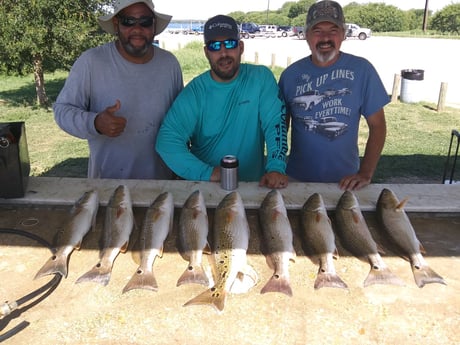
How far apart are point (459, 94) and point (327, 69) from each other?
11.4 m

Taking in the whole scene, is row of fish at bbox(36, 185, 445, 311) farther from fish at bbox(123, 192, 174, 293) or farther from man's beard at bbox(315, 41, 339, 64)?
man's beard at bbox(315, 41, 339, 64)

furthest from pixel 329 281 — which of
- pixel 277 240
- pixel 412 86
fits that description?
pixel 412 86

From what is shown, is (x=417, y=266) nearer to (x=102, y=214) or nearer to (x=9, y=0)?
(x=102, y=214)

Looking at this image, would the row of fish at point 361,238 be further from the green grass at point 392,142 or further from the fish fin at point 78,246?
the green grass at point 392,142

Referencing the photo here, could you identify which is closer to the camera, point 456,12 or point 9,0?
point 9,0

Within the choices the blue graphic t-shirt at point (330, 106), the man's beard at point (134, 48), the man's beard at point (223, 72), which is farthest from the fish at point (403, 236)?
the man's beard at point (134, 48)

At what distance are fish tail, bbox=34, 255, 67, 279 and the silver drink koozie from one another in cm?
120

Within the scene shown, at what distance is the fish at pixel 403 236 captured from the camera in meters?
2.13

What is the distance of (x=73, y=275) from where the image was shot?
2.22 metres

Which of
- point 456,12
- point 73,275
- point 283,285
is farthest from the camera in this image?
point 456,12

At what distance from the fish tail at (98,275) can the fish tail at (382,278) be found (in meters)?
1.29

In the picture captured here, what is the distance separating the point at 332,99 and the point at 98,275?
2.16m

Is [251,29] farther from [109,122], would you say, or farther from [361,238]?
[361,238]

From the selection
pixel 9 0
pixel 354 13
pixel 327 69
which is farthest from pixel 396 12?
pixel 327 69
